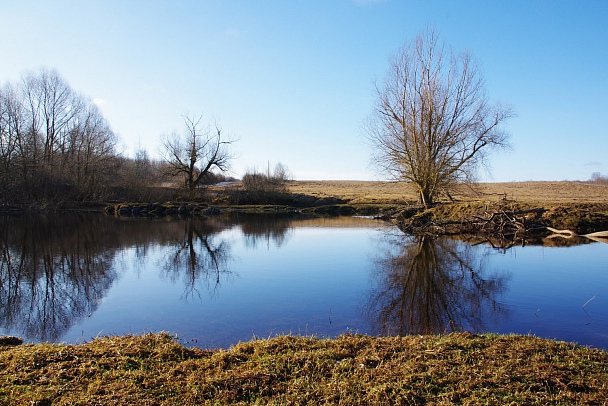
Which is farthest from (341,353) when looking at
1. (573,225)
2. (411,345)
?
(573,225)

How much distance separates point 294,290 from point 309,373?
6.04 meters

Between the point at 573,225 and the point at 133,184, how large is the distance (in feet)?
153

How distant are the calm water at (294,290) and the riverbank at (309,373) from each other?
1.61 metres

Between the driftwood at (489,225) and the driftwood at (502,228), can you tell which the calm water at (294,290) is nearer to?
the driftwood at (502,228)

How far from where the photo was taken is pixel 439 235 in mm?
23234

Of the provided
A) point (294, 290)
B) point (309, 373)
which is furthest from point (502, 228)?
point (309, 373)

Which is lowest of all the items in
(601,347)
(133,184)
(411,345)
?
(601,347)

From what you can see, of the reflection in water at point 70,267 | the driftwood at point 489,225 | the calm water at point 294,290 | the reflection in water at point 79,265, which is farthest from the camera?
the driftwood at point 489,225

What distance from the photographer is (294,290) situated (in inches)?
430

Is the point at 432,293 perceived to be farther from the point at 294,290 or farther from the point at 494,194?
the point at 494,194

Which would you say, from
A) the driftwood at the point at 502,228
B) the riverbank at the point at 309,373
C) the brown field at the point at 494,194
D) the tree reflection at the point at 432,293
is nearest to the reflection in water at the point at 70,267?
the riverbank at the point at 309,373

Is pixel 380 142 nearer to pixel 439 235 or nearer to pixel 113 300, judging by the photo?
pixel 439 235

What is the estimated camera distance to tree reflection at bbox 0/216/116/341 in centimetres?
827

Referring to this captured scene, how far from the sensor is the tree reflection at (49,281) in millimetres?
8273
